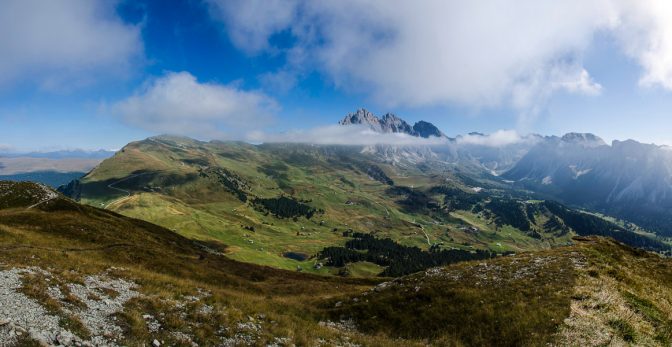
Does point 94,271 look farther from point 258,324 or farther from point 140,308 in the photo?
point 258,324

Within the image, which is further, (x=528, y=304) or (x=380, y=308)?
(x=380, y=308)

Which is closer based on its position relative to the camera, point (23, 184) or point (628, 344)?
point (628, 344)

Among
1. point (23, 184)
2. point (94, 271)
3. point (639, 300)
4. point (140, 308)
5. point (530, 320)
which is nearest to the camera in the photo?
point (140, 308)

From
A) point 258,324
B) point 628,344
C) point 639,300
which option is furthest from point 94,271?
point 639,300

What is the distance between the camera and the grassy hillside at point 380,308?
68.5ft

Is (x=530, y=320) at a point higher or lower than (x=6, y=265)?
lower

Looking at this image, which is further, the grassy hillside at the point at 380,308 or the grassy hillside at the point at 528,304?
the grassy hillside at the point at 528,304

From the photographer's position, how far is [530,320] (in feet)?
86.9

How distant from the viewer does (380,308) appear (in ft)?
122

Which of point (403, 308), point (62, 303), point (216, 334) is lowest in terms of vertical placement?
point (403, 308)

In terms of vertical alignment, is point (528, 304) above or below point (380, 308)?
above

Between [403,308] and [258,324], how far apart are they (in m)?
15.7

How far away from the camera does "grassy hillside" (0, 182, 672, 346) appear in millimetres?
20891

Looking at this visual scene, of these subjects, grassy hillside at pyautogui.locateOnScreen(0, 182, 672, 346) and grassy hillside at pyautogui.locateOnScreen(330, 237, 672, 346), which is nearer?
grassy hillside at pyautogui.locateOnScreen(0, 182, 672, 346)
